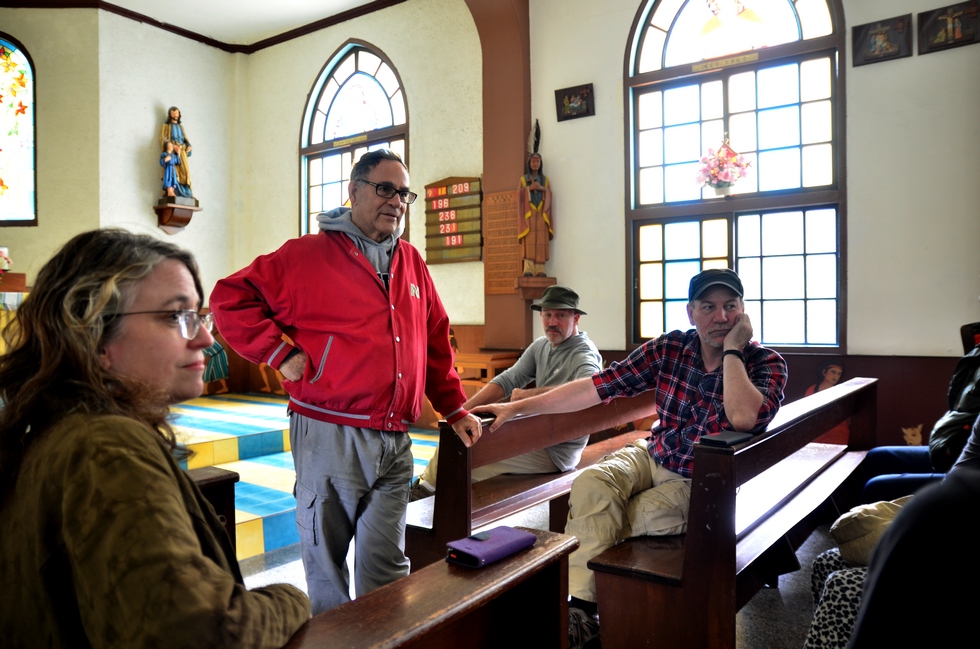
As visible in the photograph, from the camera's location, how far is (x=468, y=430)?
235 cm

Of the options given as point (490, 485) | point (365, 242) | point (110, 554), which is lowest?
point (490, 485)

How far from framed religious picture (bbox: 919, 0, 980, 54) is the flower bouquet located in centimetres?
135

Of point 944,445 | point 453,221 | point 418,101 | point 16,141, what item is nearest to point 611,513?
point 944,445

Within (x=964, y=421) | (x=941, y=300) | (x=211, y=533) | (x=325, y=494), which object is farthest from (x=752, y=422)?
(x=941, y=300)

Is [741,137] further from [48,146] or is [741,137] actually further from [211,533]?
[48,146]

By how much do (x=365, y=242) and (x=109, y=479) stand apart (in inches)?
56.6

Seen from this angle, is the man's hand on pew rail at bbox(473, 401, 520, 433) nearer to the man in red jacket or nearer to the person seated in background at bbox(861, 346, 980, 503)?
the man in red jacket

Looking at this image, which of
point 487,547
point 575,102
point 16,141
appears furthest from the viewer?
point 16,141

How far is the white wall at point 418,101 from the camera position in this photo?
717cm

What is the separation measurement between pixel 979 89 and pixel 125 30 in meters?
8.37

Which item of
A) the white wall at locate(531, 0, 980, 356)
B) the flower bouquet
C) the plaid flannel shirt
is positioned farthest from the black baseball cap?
the flower bouquet

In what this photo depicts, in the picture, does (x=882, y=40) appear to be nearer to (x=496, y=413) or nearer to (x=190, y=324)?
(x=496, y=413)

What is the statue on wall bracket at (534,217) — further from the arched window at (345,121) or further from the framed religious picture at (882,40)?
the framed religious picture at (882,40)

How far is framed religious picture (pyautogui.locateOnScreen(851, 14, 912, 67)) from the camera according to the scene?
4.87 m
